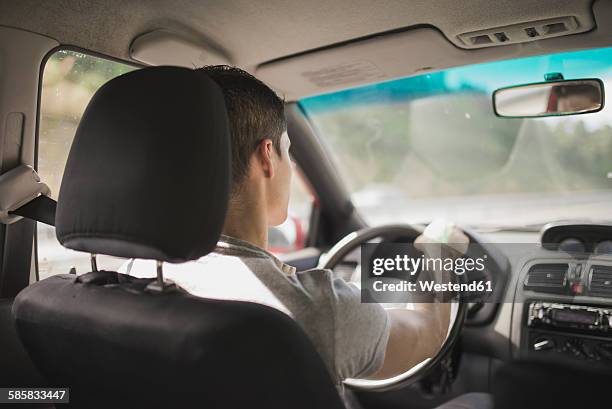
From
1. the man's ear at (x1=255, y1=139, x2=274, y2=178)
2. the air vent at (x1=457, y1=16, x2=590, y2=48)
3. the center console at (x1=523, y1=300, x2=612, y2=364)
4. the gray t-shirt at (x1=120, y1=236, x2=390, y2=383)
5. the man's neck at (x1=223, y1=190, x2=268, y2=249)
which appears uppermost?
the air vent at (x1=457, y1=16, x2=590, y2=48)

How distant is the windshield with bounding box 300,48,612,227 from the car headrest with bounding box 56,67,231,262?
198 centimetres

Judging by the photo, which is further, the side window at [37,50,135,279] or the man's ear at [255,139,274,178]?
the side window at [37,50,135,279]

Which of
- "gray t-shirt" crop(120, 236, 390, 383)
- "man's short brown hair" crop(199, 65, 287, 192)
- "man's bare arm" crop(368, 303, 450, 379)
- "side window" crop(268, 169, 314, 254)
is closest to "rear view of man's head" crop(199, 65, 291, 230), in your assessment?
"man's short brown hair" crop(199, 65, 287, 192)

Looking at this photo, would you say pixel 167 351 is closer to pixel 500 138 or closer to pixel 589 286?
pixel 589 286

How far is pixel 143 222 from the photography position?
143 cm

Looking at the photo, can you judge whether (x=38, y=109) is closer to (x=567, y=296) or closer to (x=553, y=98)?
(x=553, y=98)

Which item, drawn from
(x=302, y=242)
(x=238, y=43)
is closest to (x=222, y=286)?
(x=238, y=43)

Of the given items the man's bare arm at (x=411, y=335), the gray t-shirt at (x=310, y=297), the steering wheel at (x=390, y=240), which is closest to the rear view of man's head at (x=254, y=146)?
the gray t-shirt at (x=310, y=297)

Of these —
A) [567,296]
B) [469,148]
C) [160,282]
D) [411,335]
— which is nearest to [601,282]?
[567,296]

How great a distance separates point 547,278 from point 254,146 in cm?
193

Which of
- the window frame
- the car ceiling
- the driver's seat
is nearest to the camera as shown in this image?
the driver's seat

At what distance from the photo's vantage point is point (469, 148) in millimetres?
7211

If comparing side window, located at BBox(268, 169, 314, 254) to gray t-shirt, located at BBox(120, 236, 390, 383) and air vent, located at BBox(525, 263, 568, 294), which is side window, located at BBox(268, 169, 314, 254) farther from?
gray t-shirt, located at BBox(120, 236, 390, 383)

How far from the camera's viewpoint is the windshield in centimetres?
401
